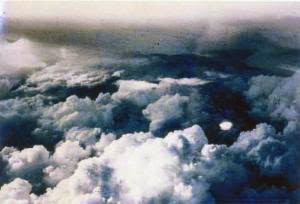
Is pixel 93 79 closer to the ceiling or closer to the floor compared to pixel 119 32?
closer to the floor

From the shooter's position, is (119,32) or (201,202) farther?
(119,32)

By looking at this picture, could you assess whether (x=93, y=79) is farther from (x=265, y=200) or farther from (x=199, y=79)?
(x=265, y=200)

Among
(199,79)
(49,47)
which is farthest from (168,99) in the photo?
(49,47)

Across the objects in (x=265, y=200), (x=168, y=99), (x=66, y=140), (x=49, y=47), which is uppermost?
(x=49, y=47)

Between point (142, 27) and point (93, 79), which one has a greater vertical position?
point (142, 27)

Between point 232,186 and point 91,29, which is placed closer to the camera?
point 232,186

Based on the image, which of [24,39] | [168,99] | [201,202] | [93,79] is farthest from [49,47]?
[201,202]

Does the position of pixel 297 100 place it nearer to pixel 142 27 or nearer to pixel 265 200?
pixel 265 200

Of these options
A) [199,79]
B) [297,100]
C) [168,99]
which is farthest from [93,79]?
[297,100]
